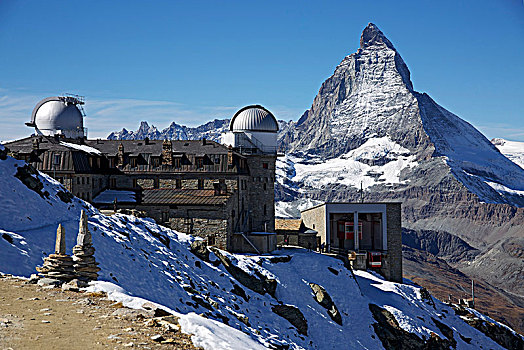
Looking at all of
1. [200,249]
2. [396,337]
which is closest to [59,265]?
[200,249]

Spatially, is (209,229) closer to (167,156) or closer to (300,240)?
(167,156)

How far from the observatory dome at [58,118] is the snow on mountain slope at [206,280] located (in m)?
31.5

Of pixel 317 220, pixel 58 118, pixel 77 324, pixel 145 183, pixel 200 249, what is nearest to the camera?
pixel 77 324

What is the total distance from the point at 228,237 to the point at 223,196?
14.1 feet

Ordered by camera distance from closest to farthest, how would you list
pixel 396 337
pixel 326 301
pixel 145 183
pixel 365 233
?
pixel 326 301 → pixel 396 337 → pixel 145 183 → pixel 365 233

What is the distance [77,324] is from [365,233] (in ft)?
210

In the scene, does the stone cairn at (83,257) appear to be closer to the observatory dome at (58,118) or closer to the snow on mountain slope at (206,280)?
the snow on mountain slope at (206,280)

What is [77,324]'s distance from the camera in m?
15.4

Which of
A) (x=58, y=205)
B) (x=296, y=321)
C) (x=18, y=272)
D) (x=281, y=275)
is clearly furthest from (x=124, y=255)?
(x=281, y=275)

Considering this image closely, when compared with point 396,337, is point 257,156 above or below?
above

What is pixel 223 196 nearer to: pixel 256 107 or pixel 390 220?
pixel 256 107

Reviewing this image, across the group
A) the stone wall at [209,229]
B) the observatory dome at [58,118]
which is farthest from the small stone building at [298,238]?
the observatory dome at [58,118]

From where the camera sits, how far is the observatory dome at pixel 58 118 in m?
68.1

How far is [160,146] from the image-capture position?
208ft
